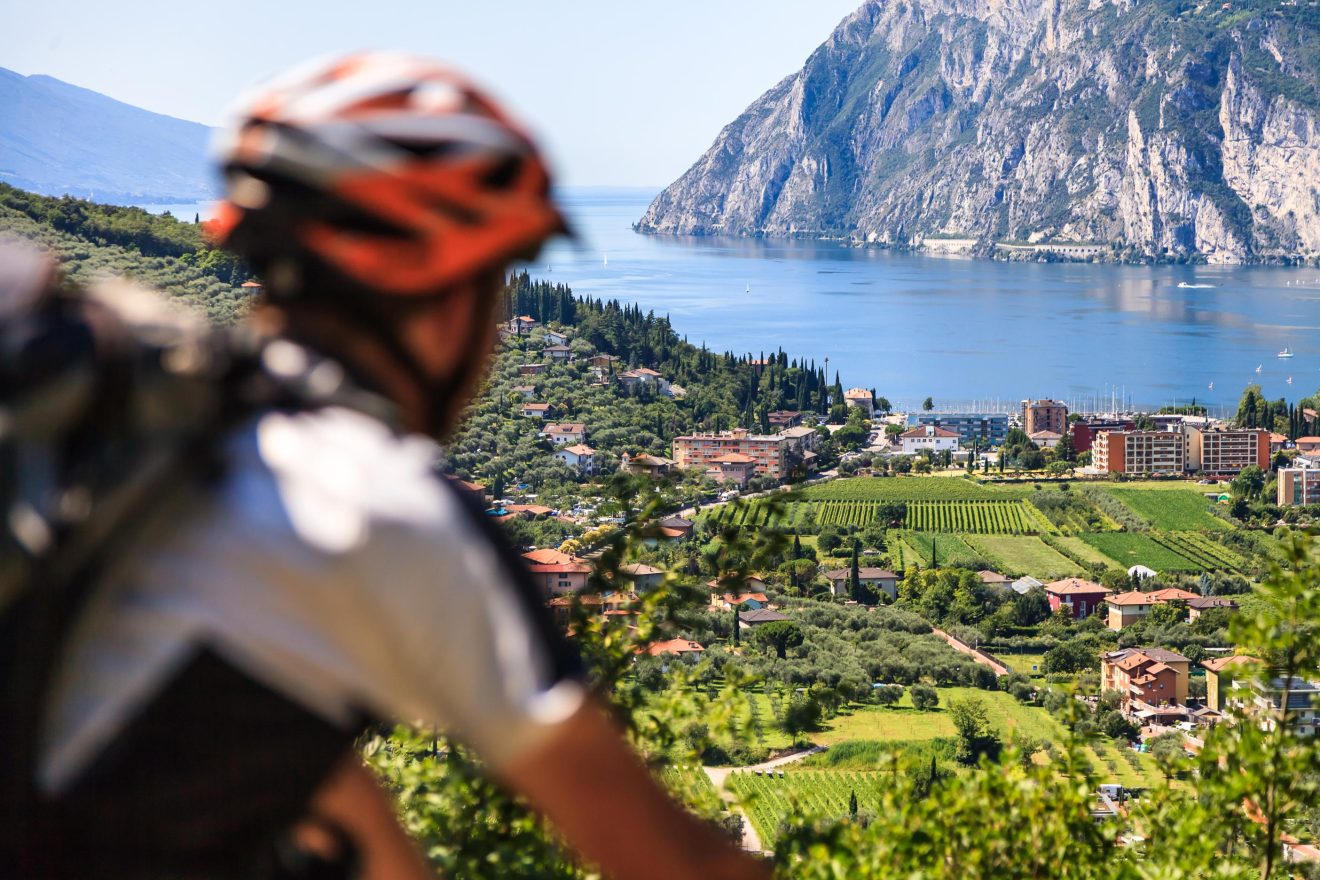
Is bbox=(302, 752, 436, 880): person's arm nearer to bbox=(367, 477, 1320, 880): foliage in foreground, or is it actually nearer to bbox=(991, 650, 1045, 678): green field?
bbox=(367, 477, 1320, 880): foliage in foreground

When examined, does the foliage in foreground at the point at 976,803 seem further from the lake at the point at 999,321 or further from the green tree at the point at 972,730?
the lake at the point at 999,321

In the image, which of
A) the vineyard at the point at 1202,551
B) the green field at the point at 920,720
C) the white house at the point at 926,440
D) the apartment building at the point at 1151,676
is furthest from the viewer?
the white house at the point at 926,440

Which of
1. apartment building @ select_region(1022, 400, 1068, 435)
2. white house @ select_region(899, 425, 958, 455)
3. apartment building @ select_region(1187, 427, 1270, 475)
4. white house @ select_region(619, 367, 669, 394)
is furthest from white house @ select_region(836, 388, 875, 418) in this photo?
apartment building @ select_region(1187, 427, 1270, 475)

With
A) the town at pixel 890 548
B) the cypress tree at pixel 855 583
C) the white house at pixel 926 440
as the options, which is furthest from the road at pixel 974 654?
the white house at pixel 926 440

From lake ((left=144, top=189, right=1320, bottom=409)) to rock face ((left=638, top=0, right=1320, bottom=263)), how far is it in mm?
5869

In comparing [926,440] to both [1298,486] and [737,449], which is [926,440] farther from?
[1298,486]

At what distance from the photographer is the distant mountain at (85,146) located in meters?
45.0

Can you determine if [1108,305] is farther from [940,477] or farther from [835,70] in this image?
[835,70]

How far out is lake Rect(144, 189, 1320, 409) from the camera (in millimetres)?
64125

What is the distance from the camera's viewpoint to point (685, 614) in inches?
79.9

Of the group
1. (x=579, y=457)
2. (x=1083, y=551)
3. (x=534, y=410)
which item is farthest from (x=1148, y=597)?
(x=534, y=410)

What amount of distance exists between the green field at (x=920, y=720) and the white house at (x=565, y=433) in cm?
1283

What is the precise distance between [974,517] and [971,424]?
43.4 feet

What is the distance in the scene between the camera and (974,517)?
43.2 metres
